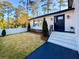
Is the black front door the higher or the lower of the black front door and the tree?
the lower

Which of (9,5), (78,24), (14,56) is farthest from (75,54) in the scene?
(9,5)

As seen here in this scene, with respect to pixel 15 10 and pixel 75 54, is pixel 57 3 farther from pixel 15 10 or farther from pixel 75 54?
pixel 75 54

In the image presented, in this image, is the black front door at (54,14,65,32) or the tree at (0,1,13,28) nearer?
the black front door at (54,14,65,32)

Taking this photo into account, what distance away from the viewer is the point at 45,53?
7594 millimetres

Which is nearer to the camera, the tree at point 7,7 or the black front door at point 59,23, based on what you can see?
the black front door at point 59,23

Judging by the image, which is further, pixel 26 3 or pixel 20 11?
pixel 26 3

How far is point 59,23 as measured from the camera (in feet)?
50.0

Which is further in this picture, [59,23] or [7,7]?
[7,7]

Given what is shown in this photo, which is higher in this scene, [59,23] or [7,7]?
[7,7]

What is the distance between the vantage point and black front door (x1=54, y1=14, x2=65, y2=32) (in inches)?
569

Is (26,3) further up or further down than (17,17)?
further up

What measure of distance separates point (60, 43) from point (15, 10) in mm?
20054

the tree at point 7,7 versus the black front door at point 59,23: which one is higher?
the tree at point 7,7

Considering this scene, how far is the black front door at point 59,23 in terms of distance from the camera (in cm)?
1445
